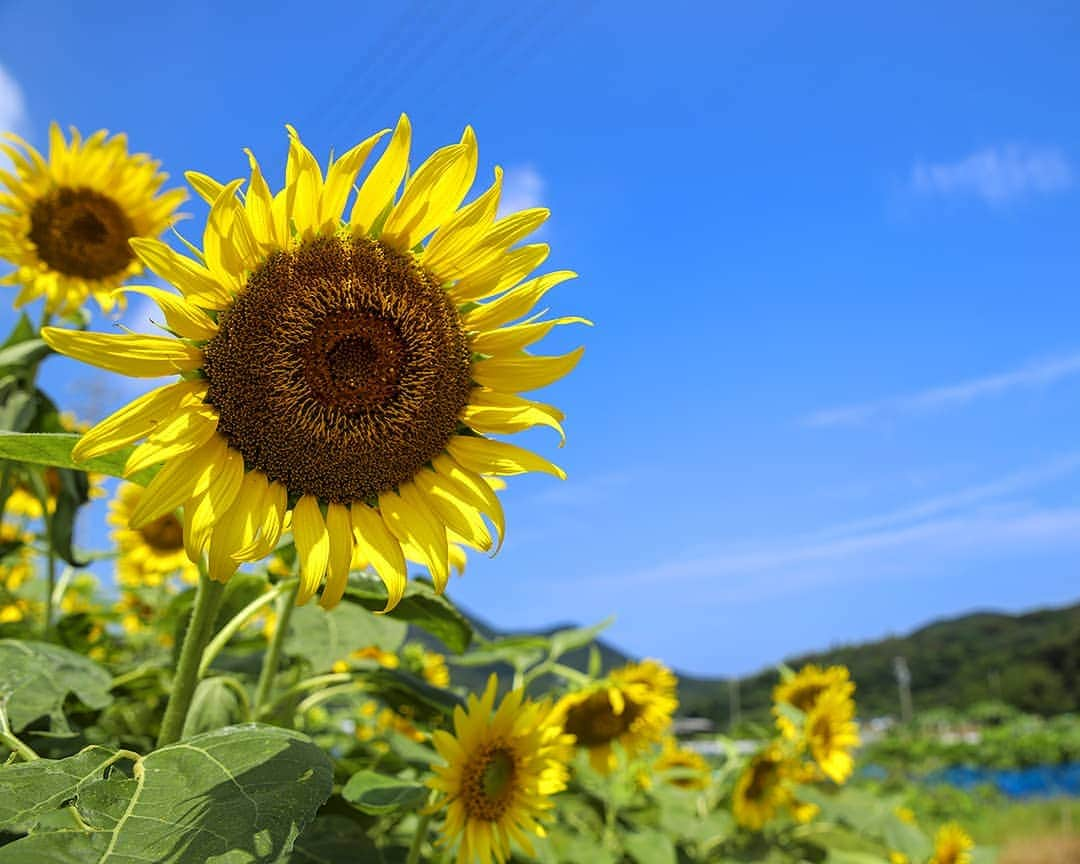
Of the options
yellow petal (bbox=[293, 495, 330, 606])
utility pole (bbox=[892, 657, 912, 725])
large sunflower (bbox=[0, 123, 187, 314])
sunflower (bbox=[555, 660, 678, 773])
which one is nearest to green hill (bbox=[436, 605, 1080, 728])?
utility pole (bbox=[892, 657, 912, 725])

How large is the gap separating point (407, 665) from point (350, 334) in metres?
2.36

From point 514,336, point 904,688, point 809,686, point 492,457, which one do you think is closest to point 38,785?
point 492,457

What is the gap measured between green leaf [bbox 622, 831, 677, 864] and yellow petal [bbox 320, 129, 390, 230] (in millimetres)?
1985

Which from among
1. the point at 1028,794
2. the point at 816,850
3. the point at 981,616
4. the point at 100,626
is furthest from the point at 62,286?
the point at 981,616

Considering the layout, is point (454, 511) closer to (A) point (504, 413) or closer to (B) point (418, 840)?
(A) point (504, 413)

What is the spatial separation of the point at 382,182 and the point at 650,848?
6.68 ft

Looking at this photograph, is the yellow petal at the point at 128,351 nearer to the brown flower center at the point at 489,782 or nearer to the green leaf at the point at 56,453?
the green leaf at the point at 56,453

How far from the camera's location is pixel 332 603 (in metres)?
1.52

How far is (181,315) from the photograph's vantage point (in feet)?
4.83

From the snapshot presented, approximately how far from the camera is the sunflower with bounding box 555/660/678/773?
10.5 ft

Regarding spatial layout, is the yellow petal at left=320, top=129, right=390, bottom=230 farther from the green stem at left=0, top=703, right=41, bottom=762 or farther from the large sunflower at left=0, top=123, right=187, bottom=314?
the large sunflower at left=0, top=123, right=187, bottom=314

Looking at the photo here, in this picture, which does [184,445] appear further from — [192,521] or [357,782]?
[357,782]

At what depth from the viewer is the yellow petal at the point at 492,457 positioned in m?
1.68

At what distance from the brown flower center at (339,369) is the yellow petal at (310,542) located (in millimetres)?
26
